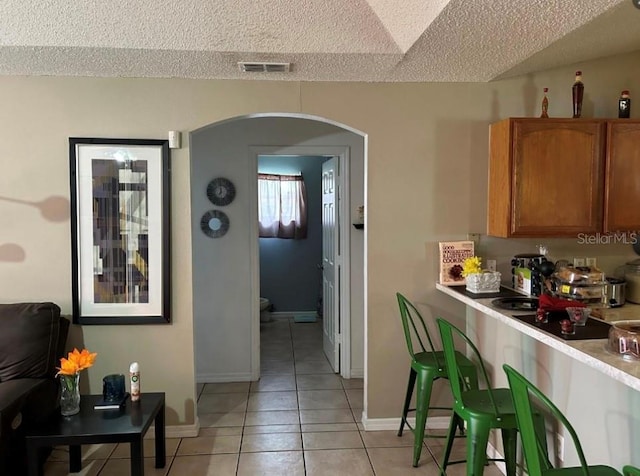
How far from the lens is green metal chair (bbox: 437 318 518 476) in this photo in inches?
84.5

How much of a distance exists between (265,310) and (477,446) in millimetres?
4865

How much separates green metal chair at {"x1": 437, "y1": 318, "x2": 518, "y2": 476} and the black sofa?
2.17 metres

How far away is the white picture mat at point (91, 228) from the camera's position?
3053 mm

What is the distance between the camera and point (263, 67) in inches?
113

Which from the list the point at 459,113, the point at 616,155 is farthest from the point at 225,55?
the point at 616,155

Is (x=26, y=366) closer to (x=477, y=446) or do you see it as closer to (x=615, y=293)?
(x=477, y=446)

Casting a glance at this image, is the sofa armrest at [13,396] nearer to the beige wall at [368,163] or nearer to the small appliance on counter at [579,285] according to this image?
the beige wall at [368,163]

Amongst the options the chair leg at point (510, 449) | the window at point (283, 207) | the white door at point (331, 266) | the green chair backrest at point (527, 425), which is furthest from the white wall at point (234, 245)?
the green chair backrest at point (527, 425)

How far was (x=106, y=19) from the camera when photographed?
2.44 metres

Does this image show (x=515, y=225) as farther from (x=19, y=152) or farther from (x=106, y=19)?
(x=19, y=152)

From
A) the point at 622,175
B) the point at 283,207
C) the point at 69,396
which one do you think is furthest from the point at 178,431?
the point at 283,207

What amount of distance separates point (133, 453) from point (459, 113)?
279 centimetres

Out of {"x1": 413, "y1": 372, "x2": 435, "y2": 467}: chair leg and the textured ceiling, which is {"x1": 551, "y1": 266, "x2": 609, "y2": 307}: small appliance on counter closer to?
{"x1": 413, "y1": 372, "x2": 435, "y2": 467}: chair leg

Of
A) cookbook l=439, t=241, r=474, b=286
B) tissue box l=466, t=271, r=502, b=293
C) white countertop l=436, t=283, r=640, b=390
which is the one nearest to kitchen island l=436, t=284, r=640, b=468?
white countertop l=436, t=283, r=640, b=390
